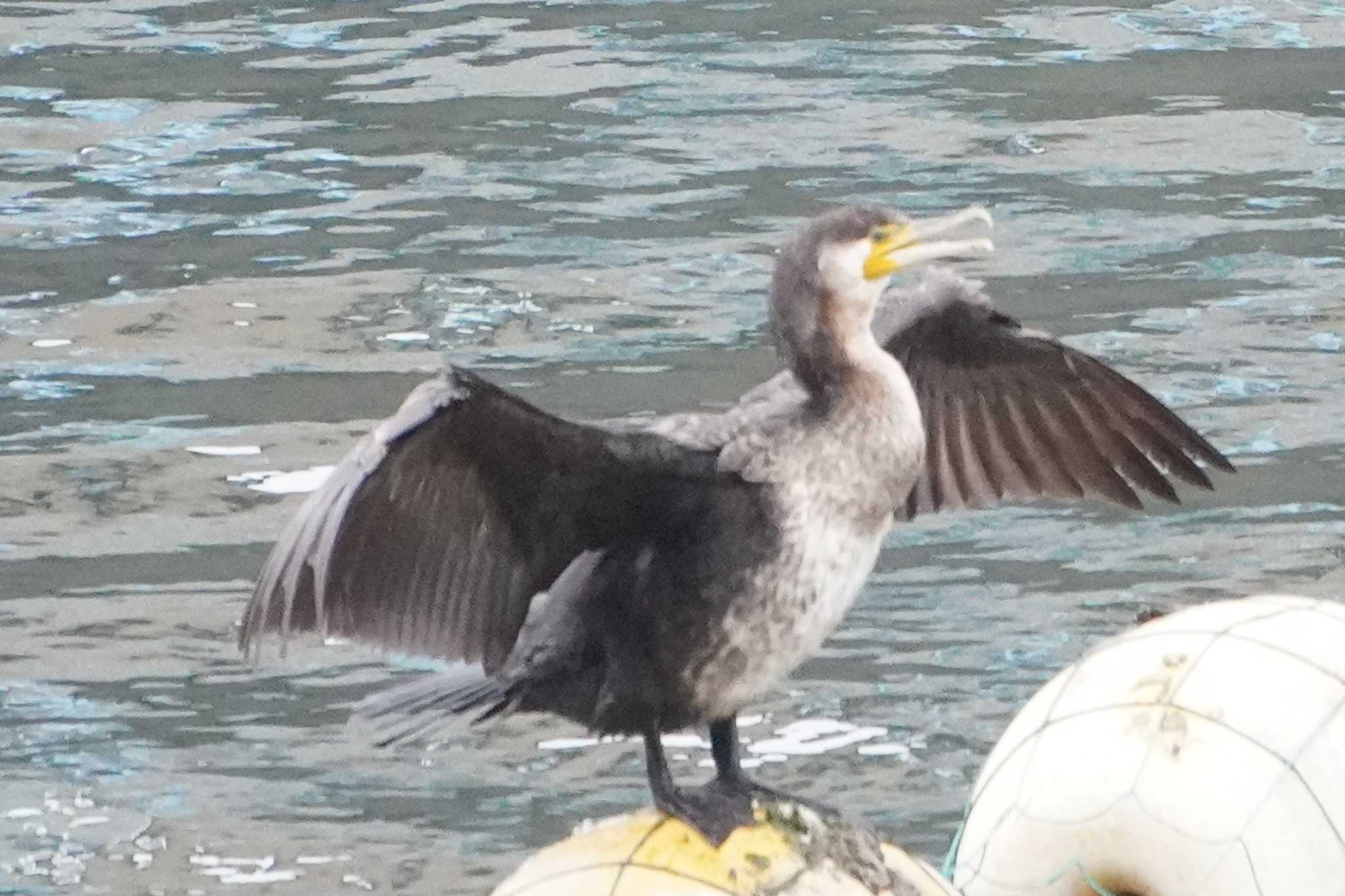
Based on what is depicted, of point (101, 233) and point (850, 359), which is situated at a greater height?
point (850, 359)

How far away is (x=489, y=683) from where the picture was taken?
457 cm

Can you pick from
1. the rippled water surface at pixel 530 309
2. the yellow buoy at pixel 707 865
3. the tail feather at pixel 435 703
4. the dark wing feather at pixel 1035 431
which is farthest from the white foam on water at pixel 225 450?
the yellow buoy at pixel 707 865

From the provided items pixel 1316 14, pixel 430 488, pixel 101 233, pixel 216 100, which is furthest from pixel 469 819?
pixel 1316 14

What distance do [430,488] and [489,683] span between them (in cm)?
42

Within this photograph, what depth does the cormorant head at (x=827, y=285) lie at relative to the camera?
14.6ft

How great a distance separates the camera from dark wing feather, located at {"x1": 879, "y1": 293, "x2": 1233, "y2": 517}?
5.35 meters

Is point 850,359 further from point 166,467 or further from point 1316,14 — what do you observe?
point 1316,14

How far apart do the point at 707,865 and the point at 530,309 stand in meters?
4.82

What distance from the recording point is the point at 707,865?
403cm

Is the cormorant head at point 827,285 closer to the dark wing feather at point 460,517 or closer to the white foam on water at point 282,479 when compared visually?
the dark wing feather at point 460,517

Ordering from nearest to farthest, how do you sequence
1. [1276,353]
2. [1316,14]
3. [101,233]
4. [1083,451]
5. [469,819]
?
[1083,451]
[469,819]
[1276,353]
[101,233]
[1316,14]

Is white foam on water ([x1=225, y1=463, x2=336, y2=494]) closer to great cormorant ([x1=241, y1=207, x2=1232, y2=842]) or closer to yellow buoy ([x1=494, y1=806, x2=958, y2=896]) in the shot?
great cormorant ([x1=241, y1=207, x2=1232, y2=842])

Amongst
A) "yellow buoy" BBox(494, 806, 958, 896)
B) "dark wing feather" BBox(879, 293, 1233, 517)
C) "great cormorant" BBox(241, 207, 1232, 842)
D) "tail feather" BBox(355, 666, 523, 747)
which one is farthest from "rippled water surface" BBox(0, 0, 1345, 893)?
"yellow buoy" BBox(494, 806, 958, 896)

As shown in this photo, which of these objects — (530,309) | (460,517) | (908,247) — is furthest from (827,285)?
(530,309)
